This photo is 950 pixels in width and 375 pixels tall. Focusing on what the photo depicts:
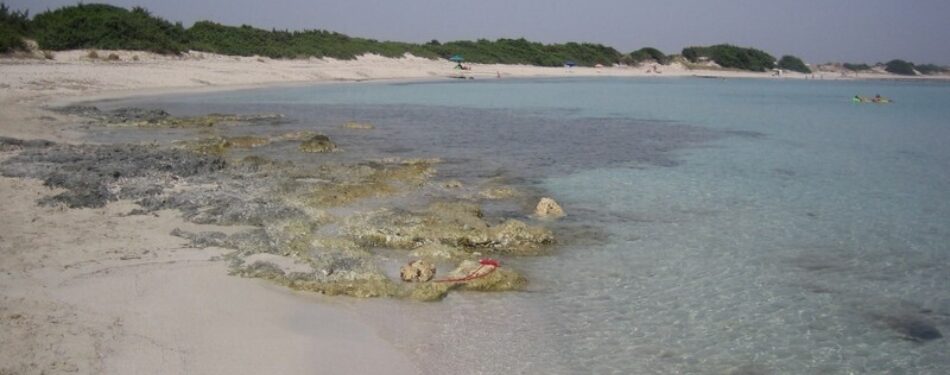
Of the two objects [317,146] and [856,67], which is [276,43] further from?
[856,67]

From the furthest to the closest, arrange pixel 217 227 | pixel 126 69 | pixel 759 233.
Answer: pixel 126 69, pixel 759 233, pixel 217 227

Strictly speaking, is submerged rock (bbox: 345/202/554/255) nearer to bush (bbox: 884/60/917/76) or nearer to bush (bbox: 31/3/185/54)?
bush (bbox: 31/3/185/54)

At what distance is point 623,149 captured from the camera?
19125mm

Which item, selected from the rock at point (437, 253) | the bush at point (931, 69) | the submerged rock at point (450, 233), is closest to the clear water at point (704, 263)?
the submerged rock at point (450, 233)

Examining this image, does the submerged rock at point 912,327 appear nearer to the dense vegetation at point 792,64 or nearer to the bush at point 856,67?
the dense vegetation at point 792,64

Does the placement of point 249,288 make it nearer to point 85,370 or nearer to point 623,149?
point 85,370

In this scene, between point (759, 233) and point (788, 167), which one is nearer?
point (759, 233)

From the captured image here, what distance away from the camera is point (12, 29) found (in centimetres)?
3562

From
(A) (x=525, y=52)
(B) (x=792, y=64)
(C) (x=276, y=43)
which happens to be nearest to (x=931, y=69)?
(B) (x=792, y=64)

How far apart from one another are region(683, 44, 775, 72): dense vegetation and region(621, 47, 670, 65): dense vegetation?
31.1 feet

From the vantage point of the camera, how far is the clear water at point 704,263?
6.05 m

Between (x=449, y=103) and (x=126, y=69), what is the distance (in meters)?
16.9

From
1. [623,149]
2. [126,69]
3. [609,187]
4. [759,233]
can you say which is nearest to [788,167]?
[623,149]

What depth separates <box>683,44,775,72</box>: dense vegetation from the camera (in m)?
126
